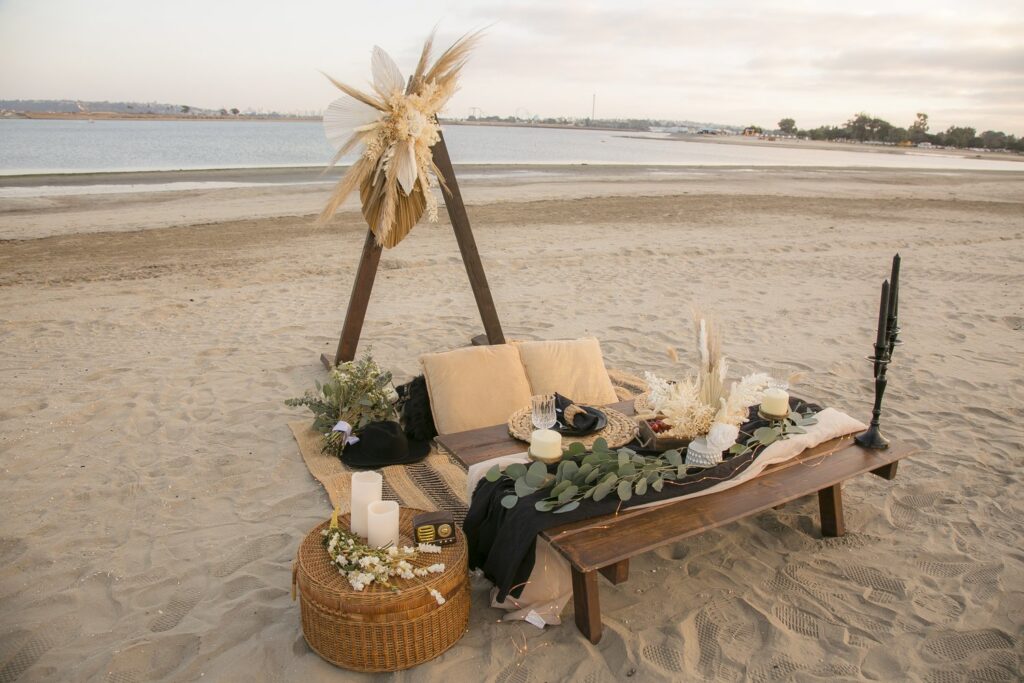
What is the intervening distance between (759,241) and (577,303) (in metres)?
5.73

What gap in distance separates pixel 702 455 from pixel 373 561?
1.60 metres

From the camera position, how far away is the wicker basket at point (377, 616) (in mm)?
2633

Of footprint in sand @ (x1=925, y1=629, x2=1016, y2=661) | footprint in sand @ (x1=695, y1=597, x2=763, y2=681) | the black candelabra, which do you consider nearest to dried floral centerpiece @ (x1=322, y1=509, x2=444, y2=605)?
footprint in sand @ (x1=695, y1=597, x2=763, y2=681)

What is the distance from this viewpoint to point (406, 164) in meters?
4.56

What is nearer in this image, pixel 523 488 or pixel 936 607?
pixel 523 488

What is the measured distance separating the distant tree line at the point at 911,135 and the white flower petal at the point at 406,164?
3677 inches

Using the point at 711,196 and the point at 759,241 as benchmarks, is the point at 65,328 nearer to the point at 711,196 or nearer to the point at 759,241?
the point at 759,241

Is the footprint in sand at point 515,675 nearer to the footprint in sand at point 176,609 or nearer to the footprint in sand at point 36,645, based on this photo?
the footprint in sand at point 176,609

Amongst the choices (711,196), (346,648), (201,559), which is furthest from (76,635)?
(711,196)

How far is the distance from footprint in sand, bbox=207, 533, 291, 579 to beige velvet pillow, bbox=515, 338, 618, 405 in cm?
203

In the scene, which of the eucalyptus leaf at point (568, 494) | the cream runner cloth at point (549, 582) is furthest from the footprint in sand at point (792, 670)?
the eucalyptus leaf at point (568, 494)

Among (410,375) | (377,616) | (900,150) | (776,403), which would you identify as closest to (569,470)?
(377,616)

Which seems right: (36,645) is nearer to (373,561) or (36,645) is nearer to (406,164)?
(373,561)

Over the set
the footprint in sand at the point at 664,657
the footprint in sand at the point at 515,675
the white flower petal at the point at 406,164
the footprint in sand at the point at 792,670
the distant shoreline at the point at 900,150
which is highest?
the distant shoreline at the point at 900,150
